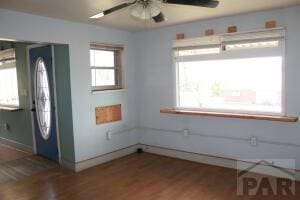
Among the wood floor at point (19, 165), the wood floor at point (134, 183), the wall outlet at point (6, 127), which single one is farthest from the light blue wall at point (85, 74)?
the wall outlet at point (6, 127)

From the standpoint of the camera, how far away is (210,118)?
4.23 metres

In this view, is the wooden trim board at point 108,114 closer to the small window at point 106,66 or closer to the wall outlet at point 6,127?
the small window at point 106,66

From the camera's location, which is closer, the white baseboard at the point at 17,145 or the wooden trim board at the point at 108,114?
the wooden trim board at the point at 108,114

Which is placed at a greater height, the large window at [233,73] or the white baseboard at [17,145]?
the large window at [233,73]

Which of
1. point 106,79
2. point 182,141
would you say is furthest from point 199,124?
point 106,79

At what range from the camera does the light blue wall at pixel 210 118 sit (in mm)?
3473

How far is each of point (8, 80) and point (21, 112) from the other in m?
1.06

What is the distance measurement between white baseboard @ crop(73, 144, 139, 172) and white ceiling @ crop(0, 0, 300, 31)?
2237 millimetres

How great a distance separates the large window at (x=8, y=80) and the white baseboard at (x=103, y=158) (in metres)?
2.40

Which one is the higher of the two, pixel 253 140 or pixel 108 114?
pixel 108 114

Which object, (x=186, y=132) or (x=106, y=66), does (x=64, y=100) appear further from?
(x=186, y=132)

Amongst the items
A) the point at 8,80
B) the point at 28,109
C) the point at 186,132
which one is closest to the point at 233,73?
the point at 186,132

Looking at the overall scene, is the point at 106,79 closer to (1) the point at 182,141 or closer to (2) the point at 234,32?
(1) the point at 182,141

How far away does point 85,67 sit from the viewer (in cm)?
414
